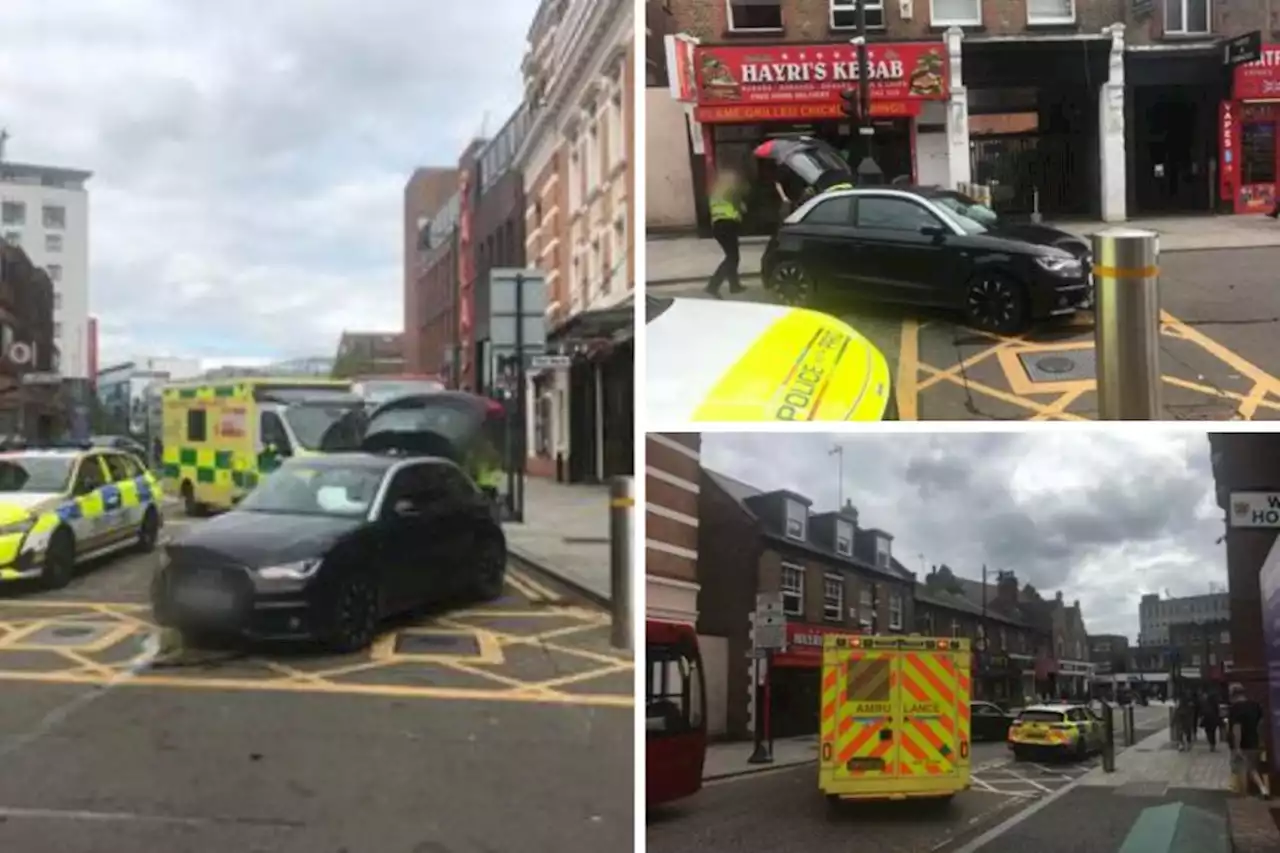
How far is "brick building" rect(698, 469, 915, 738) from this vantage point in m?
3.24

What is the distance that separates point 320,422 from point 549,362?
0.67m

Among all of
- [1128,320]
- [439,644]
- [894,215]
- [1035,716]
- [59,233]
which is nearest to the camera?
[1128,320]

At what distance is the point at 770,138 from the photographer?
315cm

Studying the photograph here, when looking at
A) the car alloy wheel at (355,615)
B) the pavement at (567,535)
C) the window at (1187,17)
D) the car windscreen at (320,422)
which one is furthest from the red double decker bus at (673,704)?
the window at (1187,17)

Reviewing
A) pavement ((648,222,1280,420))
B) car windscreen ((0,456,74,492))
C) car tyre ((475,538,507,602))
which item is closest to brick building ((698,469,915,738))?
pavement ((648,222,1280,420))

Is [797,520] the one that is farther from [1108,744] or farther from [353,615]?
[353,615]

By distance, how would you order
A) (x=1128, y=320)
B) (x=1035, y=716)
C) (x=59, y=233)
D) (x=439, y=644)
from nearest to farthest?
(x=1128, y=320) < (x=1035, y=716) < (x=439, y=644) < (x=59, y=233)

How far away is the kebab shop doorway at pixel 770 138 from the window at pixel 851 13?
9.8 inches

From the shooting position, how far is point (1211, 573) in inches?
129

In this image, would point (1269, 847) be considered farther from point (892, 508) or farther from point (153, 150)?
point (153, 150)

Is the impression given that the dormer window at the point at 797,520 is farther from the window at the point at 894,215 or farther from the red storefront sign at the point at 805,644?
the window at the point at 894,215

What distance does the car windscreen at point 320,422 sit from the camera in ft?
11.1

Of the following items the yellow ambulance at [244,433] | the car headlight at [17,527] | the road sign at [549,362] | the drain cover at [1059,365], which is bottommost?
the car headlight at [17,527]

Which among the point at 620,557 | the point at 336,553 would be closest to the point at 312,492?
the point at 336,553
